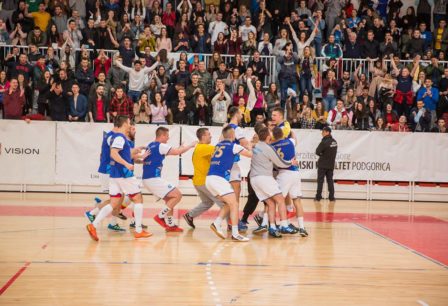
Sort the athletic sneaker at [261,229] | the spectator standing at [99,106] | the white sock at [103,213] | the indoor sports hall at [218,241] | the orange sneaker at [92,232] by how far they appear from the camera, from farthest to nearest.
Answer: the spectator standing at [99,106] → the athletic sneaker at [261,229] → the white sock at [103,213] → the orange sneaker at [92,232] → the indoor sports hall at [218,241]

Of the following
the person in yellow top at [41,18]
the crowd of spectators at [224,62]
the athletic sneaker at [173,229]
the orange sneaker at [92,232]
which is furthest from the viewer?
the person in yellow top at [41,18]

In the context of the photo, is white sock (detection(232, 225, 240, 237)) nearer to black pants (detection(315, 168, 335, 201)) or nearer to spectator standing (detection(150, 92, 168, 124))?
black pants (detection(315, 168, 335, 201))

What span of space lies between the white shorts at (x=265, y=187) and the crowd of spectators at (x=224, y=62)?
25.5 feet

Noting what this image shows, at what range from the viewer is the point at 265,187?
594 inches

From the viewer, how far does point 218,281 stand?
10.8 metres

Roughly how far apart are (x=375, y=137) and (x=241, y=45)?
5469 millimetres

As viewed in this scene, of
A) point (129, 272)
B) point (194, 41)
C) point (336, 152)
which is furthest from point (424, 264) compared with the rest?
point (194, 41)

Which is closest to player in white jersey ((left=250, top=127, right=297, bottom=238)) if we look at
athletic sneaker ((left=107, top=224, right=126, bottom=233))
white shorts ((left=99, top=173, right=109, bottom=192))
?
athletic sneaker ((left=107, top=224, right=126, bottom=233))

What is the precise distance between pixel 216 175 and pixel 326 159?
29.1 ft

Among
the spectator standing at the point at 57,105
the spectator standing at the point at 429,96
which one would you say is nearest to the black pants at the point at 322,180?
the spectator standing at the point at 429,96

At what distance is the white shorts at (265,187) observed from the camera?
15070 millimetres

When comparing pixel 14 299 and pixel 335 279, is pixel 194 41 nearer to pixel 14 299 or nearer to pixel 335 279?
pixel 335 279

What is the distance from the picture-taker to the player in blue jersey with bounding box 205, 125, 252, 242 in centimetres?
1455

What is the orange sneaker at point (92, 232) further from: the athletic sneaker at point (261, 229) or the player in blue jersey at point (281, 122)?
the player in blue jersey at point (281, 122)
